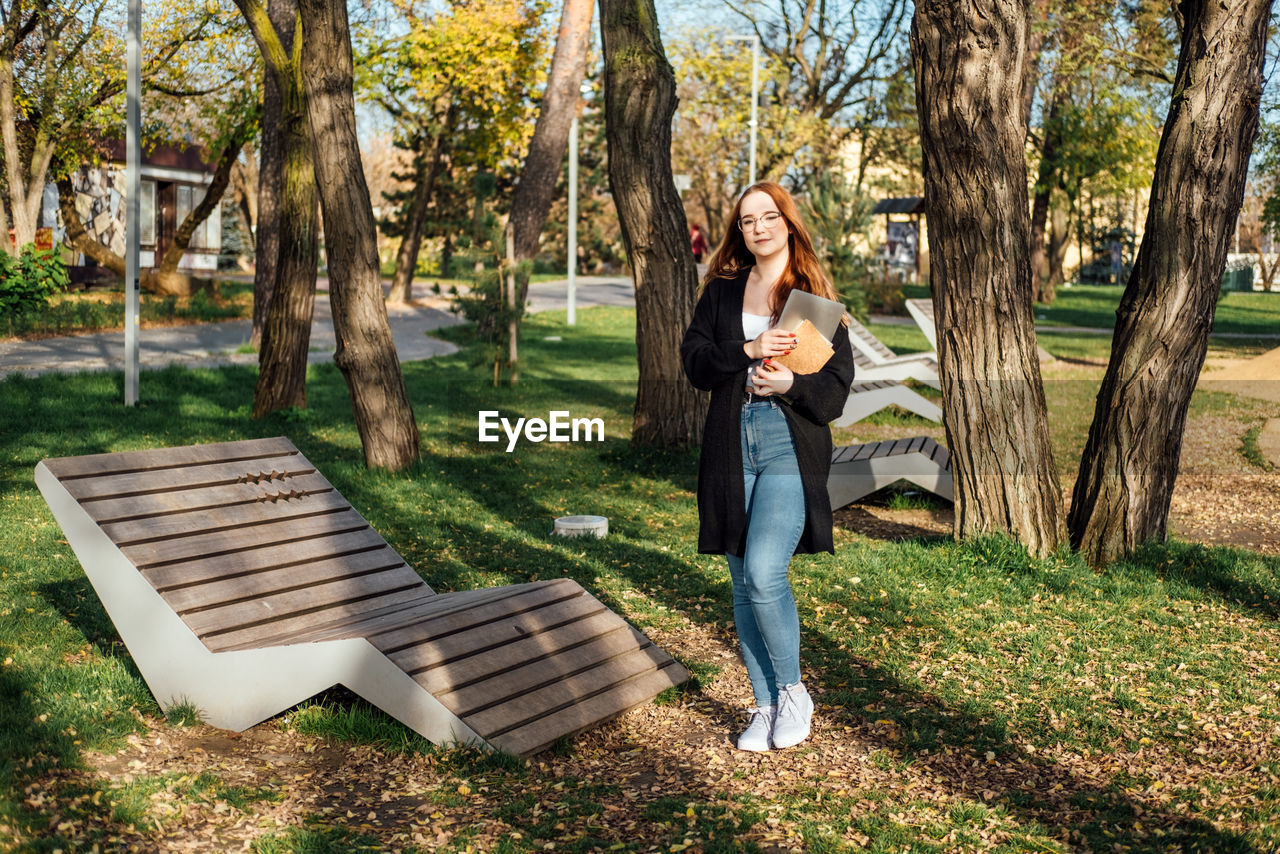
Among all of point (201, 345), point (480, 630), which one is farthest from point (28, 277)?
point (480, 630)

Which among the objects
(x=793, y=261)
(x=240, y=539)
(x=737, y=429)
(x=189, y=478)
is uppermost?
(x=793, y=261)

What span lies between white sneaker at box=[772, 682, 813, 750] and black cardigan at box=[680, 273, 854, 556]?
0.55 meters

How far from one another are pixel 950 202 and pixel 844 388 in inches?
111

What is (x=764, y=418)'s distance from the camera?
414cm

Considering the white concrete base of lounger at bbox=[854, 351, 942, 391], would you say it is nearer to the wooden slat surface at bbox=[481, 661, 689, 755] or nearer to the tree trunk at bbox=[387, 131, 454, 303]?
the wooden slat surface at bbox=[481, 661, 689, 755]

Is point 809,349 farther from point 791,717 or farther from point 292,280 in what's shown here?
point 292,280

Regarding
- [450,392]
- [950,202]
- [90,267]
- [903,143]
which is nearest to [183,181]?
[90,267]

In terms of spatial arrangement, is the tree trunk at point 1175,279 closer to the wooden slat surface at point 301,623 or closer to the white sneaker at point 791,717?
the white sneaker at point 791,717

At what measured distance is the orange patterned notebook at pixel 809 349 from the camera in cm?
400

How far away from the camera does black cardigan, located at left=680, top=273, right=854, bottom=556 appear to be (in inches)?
161

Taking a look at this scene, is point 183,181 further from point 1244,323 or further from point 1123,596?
point 1123,596

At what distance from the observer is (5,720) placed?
442cm

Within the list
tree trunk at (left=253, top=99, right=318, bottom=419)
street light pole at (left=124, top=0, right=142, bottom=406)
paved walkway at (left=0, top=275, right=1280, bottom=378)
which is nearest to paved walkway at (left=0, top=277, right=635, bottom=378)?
paved walkway at (left=0, top=275, right=1280, bottom=378)

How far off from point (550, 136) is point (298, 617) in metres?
13.5
